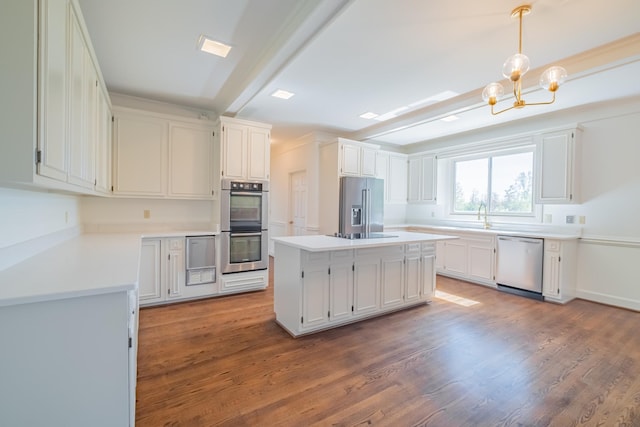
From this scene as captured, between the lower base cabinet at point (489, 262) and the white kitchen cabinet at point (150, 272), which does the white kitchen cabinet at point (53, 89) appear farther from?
the lower base cabinet at point (489, 262)

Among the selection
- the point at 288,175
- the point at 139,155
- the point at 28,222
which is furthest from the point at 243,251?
the point at 288,175

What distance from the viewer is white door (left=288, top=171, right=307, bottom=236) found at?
6141 mm

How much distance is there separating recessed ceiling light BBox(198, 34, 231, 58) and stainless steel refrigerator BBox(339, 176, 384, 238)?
2429 mm

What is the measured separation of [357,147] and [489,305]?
3313 millimetres

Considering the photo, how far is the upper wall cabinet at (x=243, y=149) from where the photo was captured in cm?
400

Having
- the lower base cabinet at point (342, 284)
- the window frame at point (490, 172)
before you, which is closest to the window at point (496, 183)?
the window frame at point (490, 172)

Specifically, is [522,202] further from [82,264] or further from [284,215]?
[82,264]

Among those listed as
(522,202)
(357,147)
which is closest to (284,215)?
(357,147)

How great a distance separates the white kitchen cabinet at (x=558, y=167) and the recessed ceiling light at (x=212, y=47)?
4.45 m

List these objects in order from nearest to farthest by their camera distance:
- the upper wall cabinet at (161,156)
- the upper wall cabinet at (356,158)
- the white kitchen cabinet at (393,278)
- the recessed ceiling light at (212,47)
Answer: the recessed ceiling light at (212,47) → the white kitchen cabinet at (393,278) → the upper wall cabinet at (161,156) → the upper wall cabinet at (356,158)

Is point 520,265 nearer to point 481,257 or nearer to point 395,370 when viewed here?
point 481,257

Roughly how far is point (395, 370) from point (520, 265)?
313 cm

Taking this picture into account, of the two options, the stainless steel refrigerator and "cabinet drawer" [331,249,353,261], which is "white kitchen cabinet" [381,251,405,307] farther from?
the stainless steel refrigerator

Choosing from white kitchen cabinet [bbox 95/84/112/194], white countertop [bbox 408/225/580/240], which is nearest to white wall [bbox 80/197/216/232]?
white kitchen cabinet [bbox 95/84/112/194]
